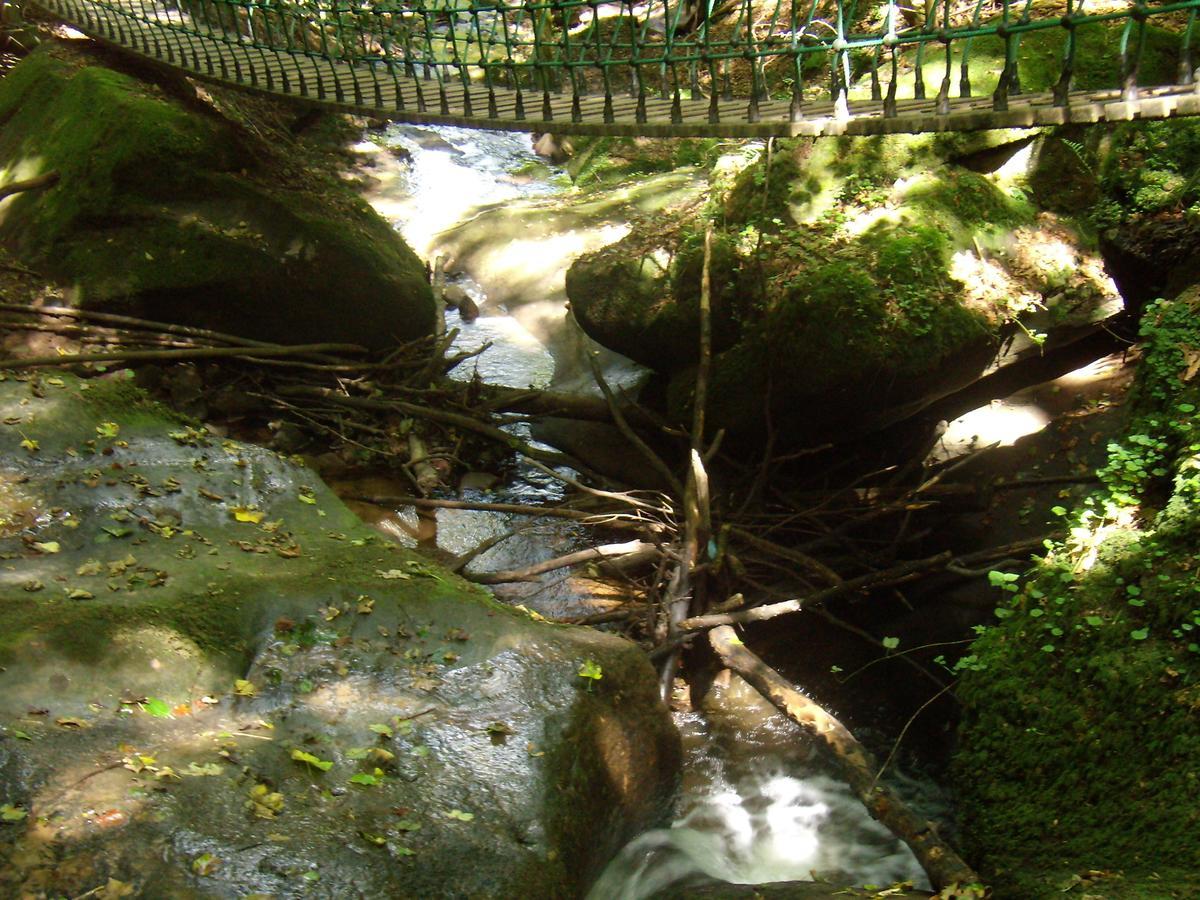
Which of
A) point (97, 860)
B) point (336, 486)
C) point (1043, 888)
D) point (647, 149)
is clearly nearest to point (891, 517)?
point (1043, 888)

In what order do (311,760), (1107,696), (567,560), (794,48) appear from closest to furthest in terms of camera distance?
(311,760) < (1107,696) < (794,48) < (567,560)

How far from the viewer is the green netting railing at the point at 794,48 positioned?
3.94 meters

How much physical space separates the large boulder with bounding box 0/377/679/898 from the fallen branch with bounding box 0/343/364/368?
77 cm

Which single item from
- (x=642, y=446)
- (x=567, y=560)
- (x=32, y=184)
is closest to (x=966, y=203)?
(x=642, y=446)

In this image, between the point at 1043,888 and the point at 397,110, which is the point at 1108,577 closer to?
the point at 1043,888

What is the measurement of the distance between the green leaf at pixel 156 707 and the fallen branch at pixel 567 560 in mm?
2076

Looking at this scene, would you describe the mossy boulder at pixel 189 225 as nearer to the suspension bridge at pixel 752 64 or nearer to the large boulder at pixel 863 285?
the suspension bridge at pixel 752 64

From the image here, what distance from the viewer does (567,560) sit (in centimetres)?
493

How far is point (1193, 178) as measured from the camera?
464 cm

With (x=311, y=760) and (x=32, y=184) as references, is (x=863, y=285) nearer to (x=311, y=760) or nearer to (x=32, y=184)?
(x=311, y=760)

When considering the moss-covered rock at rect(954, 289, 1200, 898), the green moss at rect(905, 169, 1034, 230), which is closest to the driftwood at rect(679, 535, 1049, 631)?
the moss-covered rock at rect(954, 289, 1200, 898)

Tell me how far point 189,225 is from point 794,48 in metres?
4.15

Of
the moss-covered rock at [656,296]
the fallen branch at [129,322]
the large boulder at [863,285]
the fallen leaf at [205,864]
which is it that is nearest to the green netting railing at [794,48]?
the large boulder at [863,285]

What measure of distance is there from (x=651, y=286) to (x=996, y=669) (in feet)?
11.6
